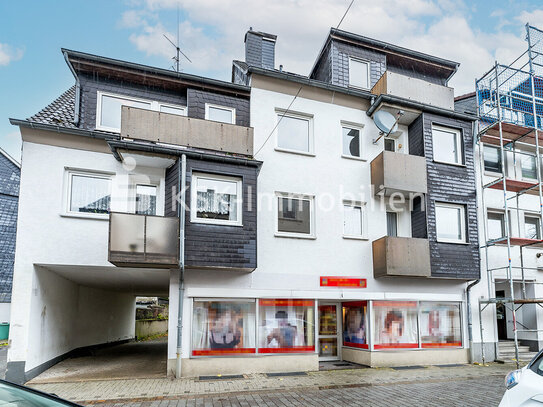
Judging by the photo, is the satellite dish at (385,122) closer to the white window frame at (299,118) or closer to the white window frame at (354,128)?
the white window frame at (354,128)

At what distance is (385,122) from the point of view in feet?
46.1

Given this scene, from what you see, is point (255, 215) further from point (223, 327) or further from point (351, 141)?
point (351, 141)

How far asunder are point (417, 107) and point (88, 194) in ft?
33.9

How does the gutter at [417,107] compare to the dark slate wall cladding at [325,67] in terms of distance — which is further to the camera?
the dark slate wall cladding at [325,67]

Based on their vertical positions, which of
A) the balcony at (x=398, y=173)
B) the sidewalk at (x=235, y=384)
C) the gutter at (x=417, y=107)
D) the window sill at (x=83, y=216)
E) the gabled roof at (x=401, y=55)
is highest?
the gabled roof at (x=401, y=55)

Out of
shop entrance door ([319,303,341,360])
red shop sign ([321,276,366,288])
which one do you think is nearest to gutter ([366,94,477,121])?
red shop sign ([321,276,366,288])

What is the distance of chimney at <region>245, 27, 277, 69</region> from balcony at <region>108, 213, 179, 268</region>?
28.3ft

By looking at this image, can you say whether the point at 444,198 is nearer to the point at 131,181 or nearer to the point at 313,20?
the point at 313,20

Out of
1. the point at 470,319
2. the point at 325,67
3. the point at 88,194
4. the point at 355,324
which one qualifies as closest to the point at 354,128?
the point at 325,67

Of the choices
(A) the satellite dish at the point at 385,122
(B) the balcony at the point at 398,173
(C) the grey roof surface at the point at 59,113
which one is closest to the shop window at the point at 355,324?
(B) the balcony at the point at 398,173

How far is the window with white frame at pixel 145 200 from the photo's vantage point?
1209 cm

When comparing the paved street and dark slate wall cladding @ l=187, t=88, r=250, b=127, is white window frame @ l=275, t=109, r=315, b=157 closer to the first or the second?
dark slate wall cladding @ l=187, t=88, r=250, b=127

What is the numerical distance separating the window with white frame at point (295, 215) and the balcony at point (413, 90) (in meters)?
4.56

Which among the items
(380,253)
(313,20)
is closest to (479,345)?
(380,253)
